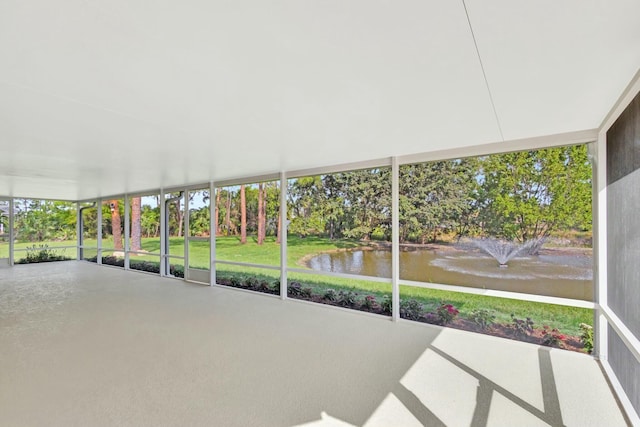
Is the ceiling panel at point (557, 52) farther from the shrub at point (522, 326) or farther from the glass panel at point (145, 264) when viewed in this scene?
the glass panel at point (145, 264)

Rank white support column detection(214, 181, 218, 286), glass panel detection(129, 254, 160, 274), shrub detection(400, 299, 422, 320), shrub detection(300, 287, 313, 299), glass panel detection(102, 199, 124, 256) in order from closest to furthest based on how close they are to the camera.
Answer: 1. shrub detection(400, 299, 422, 320)
2. shrub detection(300, 287, 313, 299)
3. white support column detection(214, 181, 218, 286)
4. glass panel detection(129, 254, 160, 274)
5. glass panel detection(102, 199, 124, 256)

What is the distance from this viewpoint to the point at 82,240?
10516 millimetres

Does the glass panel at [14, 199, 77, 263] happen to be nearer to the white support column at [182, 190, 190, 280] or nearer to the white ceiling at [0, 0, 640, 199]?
the white support column at [182, 190, 190, 280]

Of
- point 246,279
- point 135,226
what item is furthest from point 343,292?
point 135,226

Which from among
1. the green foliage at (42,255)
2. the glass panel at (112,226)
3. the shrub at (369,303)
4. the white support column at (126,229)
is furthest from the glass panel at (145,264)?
the shrub at (369,303)

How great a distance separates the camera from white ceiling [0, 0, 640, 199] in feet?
3.93

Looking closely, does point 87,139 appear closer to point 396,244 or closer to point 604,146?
point 396,244

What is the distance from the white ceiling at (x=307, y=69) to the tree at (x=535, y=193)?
2.84 feet

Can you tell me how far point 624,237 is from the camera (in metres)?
2.27

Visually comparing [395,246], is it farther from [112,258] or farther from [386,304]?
[112,258]

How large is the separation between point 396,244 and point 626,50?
2.95 m

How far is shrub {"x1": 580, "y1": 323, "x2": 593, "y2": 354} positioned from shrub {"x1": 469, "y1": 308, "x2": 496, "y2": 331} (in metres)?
0.98

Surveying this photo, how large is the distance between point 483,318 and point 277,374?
11.1ft

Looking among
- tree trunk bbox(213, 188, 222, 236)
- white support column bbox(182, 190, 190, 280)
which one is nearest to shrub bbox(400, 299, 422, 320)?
tree trunk bbox(213, 188, 222, 236)
